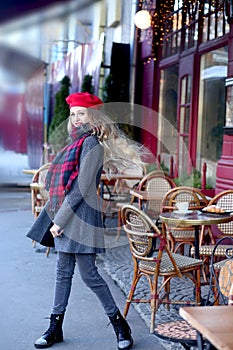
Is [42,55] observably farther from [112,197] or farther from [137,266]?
[137,266]

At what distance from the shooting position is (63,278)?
12.2 feet

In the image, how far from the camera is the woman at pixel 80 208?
142 inches

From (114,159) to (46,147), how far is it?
9.59m

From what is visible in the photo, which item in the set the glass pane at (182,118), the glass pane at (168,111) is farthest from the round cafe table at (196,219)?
the glass pane at (168,111)

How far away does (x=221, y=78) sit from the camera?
29.8 feet

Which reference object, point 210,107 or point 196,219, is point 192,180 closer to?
point 210,107

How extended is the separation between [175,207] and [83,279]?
188cm

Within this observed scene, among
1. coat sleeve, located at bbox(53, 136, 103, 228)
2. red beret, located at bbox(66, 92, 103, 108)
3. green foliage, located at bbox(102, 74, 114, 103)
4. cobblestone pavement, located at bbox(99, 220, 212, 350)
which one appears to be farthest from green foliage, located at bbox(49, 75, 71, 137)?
coat sleeve, located at bbox(53, 136, 103, 228)

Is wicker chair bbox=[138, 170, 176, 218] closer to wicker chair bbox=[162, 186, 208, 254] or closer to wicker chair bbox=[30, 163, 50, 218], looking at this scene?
wicker chair bbox=[162, 186, 208, 254]

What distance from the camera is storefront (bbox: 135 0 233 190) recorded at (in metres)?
8.43

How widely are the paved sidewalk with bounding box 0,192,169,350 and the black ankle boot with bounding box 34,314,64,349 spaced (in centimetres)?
7

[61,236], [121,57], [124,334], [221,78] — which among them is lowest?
[124,334]

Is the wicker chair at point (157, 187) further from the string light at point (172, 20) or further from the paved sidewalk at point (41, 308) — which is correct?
the string light at point (172, 20)

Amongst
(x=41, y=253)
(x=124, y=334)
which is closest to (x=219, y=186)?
(x=41, y=253)
